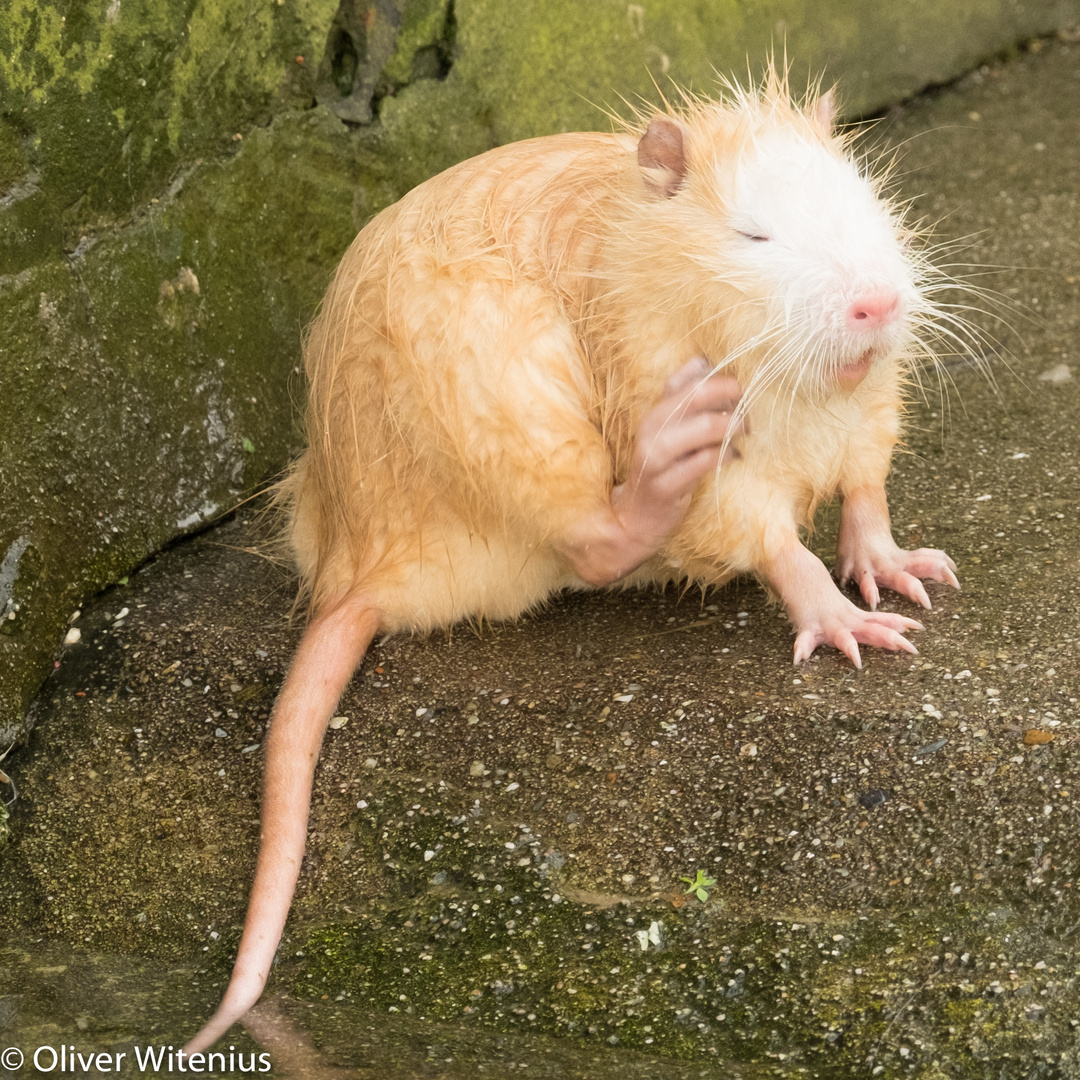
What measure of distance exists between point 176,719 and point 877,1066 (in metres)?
1.52

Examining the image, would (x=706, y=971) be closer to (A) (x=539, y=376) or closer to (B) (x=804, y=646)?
(B) (x=804, y=646)

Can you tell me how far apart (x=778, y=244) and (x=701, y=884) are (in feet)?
3.46

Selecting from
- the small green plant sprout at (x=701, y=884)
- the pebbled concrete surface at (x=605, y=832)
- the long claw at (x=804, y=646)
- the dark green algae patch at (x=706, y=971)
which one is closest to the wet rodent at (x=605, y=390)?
the long claw at (x=804, y=646)

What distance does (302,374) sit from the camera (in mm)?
3445

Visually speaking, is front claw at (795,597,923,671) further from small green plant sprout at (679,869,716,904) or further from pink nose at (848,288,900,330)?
pink nose at (848,288,900,330)

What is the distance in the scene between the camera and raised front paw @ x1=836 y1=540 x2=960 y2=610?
2641 millimetres

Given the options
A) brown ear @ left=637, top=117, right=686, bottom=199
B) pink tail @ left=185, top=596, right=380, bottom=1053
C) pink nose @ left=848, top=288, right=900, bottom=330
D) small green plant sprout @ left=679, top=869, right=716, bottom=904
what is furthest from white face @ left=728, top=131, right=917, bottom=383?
pink tail @ left=185, top=596, right=380, bottom=1053

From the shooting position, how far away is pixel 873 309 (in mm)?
2119

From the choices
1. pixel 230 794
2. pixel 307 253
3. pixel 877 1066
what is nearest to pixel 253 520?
pixel 307 253

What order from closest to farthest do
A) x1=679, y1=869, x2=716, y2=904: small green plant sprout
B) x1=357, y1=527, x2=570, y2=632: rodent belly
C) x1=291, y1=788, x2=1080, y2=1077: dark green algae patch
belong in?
x1=291, y1=788, x2=1080, y2=1077: dark green algae patch → x1=679, y1=869, x2=716, y2=904: small green plant sprout → x1=357, y1=527, x2=570, y2=632: rodent belly

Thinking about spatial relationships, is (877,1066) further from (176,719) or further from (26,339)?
(26,339)

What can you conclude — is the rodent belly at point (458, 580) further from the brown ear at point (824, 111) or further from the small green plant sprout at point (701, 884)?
the brown ear at point (824, 111)

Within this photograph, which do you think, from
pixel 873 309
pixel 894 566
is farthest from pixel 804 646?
pixel 873 309

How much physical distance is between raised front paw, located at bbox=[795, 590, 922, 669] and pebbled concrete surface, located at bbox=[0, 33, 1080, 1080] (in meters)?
0.04
